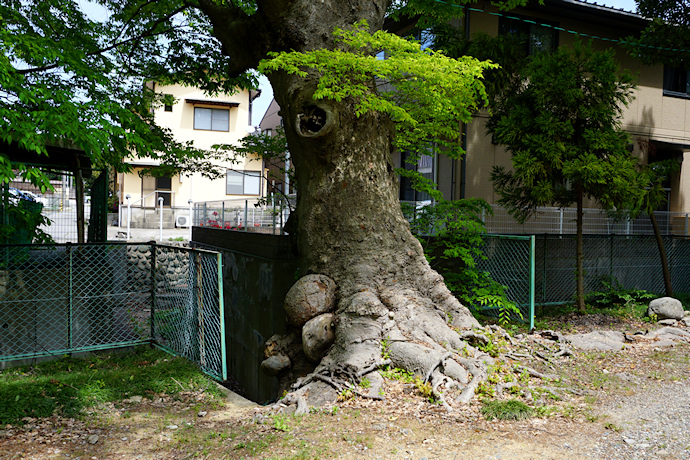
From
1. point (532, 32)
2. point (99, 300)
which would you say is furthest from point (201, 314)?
point (532, 32)

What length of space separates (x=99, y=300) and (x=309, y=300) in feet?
12.0

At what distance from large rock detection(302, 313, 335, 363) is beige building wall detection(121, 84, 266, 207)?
2204 cm

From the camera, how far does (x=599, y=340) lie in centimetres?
784

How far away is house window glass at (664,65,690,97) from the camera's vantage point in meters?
15.8

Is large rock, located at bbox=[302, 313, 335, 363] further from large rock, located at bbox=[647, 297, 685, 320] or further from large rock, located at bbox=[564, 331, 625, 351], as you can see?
large rock, located at bbox=[647, 297, 685, 320]

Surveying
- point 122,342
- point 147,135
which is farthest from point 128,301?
point 147,135

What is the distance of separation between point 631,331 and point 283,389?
6.19 metres

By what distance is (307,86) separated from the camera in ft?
21.9

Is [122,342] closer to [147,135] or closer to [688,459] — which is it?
[147,135]

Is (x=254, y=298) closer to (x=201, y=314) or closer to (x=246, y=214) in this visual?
(x=201, y=314)

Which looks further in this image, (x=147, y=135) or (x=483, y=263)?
(x=483, y=263)

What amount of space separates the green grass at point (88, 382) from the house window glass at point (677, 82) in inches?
641

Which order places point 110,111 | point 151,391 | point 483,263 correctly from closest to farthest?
point 151,391
point 110,111
point 483,263

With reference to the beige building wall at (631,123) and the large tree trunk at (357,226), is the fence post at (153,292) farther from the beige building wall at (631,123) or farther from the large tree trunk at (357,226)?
the beige building wall at (631,123)
